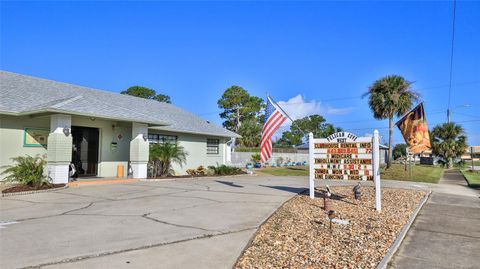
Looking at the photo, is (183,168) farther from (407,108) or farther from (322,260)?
(407,108)

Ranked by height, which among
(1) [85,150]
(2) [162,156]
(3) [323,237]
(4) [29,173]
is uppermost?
(1) [85,150]

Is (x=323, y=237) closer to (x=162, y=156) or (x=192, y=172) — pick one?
(x=162, y=156)

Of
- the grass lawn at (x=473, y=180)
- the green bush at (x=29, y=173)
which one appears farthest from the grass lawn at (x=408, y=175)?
the green bush at (x=29, y=173)

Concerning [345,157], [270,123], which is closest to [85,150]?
[270,123]

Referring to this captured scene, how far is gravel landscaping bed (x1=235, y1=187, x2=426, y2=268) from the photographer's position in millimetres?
4742

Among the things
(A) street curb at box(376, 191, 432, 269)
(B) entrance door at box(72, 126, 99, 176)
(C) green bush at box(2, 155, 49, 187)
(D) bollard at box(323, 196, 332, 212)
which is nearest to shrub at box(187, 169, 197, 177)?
(B) entrance door at box(72, 126, 99, 176)

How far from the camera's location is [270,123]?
38.2 feet

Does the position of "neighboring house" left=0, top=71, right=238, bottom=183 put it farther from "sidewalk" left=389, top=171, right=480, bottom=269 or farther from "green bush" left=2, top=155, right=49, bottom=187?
"sidewalk" left=389, top=171, right=480, bottom=269

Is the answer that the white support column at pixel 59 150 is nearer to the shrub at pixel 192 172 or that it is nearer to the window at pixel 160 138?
the window at pixel 160 138

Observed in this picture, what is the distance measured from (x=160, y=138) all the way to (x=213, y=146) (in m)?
4.97

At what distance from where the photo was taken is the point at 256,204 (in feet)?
30.1

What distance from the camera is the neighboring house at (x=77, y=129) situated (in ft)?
41.1

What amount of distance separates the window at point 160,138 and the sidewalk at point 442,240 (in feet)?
45.6

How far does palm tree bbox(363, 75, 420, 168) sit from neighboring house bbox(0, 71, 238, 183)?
18.4m
